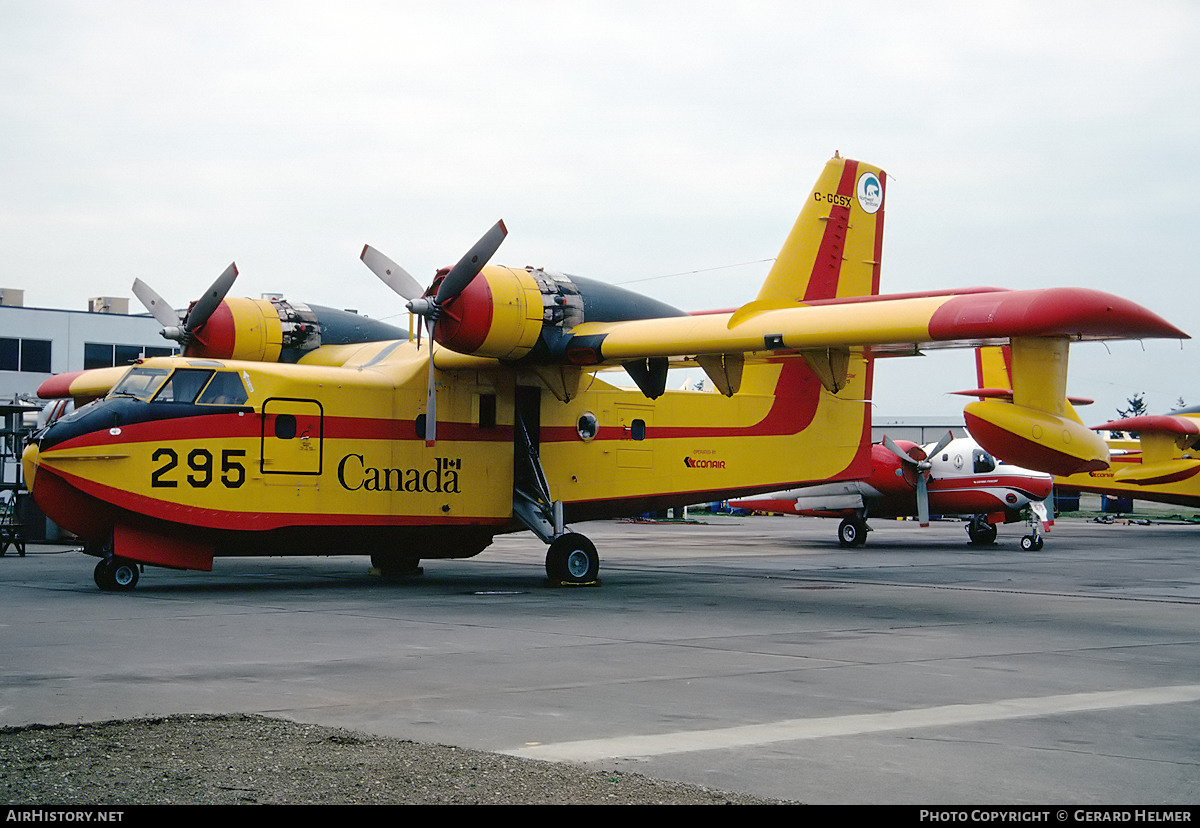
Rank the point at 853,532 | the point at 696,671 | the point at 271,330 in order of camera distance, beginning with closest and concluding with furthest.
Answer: the point at 696,671 → the point at 271,330 → the point at 853,532

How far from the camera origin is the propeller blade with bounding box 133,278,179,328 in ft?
64.3

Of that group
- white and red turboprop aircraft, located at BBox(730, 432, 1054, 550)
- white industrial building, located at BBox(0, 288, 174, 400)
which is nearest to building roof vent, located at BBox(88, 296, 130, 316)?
white industrial building, located at BBox(0, 288, 174, 400)

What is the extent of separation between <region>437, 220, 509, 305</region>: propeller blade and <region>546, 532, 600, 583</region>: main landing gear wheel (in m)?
4.09

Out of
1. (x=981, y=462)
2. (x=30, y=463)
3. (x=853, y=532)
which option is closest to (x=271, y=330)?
(x=30, y=463)

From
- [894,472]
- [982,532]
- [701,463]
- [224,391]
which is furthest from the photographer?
[894,472]

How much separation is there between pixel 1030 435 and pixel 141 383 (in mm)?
11197

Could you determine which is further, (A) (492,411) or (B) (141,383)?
(A) (492,411)

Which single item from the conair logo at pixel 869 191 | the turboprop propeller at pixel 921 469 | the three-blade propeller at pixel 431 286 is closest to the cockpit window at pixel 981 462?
the turboprop propeller at pixel 921 469

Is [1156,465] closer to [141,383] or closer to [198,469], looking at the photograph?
[198,469]

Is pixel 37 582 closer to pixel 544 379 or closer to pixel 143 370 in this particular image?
pixel 143 370

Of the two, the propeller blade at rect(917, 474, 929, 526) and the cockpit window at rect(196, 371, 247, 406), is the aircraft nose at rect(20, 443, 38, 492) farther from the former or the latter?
the propeller blade at rect(917, 474, 929, 526)

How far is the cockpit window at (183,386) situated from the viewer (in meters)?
15.6

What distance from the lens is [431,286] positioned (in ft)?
53.6

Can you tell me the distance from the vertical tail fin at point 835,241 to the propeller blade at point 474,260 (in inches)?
250
